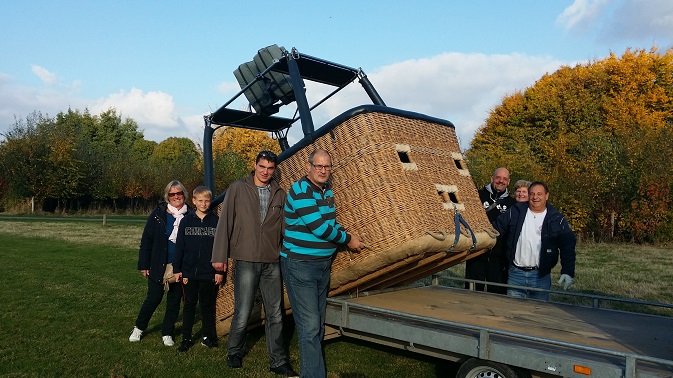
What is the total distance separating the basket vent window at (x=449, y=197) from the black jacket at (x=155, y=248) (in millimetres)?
3317

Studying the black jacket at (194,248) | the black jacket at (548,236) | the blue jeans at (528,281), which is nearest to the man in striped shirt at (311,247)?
the black jacket at (194,248)

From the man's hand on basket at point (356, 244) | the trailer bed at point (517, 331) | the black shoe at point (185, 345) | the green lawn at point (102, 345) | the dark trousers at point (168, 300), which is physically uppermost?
the man's hand on basket at point (356, 244)

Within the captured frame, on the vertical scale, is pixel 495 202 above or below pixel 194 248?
above

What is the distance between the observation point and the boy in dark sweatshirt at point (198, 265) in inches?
249

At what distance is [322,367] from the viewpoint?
5051 mm

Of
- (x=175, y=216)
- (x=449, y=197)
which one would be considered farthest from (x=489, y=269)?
(x=175, y=216)

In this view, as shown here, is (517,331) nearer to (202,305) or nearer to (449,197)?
(449,197)

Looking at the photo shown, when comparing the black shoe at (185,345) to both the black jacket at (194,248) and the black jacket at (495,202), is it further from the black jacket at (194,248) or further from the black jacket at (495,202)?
the black jacket at (495,202)

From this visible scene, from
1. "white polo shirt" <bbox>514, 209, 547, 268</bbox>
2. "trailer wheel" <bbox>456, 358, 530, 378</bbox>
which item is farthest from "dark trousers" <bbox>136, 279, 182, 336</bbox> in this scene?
"white polo shirt" <bbox>514, 209, 547, 268</bbox>

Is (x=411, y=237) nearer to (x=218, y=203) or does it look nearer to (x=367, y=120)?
(x=367, y=120)

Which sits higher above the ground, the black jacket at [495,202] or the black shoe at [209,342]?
the black jacket at [495,202]

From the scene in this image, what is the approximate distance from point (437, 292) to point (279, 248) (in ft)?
7.67

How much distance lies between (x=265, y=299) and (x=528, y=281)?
3.14 meters

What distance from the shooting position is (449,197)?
18.0 ft
